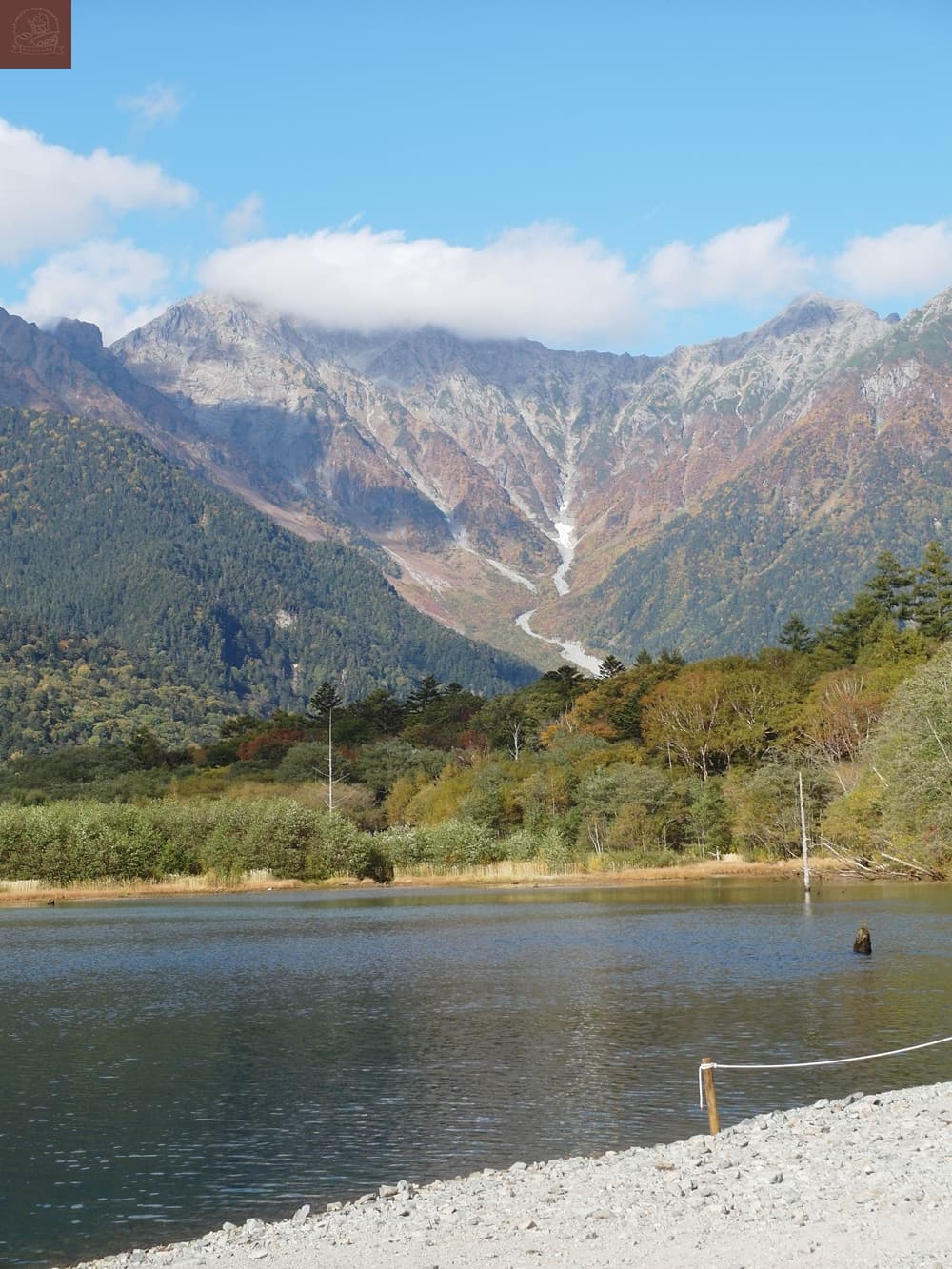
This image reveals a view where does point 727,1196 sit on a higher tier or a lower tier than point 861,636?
lower

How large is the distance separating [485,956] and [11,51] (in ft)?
147

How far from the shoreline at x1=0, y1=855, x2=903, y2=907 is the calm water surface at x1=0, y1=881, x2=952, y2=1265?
42.9 meters

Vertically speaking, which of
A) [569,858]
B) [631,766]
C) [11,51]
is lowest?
[569,858]

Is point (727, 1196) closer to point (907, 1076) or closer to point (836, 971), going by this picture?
point (907, 1076)

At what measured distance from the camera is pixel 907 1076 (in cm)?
3106

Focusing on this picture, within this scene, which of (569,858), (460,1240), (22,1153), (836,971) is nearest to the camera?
(460,1240)

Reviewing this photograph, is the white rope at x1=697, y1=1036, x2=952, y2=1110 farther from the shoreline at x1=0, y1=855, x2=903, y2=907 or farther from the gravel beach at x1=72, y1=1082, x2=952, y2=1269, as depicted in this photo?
the shoreline at x1=0, y1=855, x2=903, y2=907

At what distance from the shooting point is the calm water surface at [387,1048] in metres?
24.9

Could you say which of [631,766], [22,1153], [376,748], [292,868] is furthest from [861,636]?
[22,1153]

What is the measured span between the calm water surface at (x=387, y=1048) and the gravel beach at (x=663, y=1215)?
206 centimetres

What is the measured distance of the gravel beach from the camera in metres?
17.9

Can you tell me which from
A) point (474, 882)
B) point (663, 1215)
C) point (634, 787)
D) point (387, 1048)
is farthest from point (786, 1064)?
point (634, 787)

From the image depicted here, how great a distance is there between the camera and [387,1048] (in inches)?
1503

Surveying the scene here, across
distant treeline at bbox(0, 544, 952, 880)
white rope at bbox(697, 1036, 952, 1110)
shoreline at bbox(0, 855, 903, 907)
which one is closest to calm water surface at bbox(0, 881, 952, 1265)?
white rope at bbox(697, 1036, 952, 1110)
